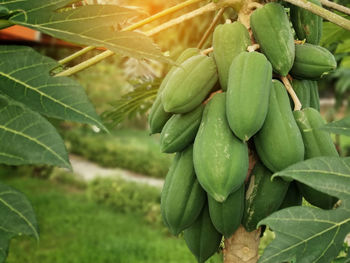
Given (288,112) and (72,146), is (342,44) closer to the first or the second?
(288,112)

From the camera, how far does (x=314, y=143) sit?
0.94m

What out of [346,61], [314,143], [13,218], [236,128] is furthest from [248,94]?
[346,61]

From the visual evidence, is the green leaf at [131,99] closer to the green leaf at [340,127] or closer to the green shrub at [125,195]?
the green leaf at [340,127]

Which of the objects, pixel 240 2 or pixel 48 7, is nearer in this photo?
pixel 48 7

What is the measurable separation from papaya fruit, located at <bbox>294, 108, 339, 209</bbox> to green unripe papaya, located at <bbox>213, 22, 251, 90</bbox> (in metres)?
0.17

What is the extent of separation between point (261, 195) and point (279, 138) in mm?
124

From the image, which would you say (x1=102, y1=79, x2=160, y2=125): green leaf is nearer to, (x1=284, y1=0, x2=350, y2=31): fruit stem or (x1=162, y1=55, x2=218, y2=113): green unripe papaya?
(x1=162, y1=55, x2=218, y2=113): green unripe papaya

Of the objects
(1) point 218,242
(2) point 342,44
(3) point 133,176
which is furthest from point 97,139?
(1) point 218,242

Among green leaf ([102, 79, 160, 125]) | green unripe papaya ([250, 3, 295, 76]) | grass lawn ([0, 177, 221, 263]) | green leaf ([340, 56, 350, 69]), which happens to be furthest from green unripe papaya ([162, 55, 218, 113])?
grass lawn ([0, 177, 221, 263])

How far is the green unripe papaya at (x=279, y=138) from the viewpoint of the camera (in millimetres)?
893

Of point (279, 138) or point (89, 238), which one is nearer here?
point (279, 138)

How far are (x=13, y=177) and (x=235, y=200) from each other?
8.46 meters

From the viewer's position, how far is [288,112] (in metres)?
A: 0.94

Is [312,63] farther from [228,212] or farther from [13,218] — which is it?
[13,218]
